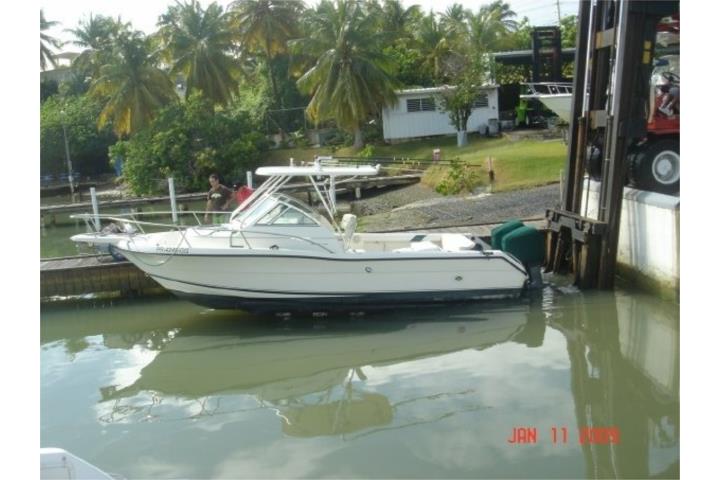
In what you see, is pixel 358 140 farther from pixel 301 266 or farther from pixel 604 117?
pixel 301 266

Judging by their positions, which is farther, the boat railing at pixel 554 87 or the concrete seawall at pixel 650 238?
the boat railing at pixel 554 87

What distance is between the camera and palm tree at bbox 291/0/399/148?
28203mm

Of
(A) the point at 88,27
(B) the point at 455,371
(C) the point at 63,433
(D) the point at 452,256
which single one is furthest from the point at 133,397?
(A) the point at 88,27

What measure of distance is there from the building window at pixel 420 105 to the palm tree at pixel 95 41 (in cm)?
1483

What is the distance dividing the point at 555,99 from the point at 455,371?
10.5 m

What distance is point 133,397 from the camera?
793cm

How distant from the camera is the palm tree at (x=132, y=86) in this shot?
106ft

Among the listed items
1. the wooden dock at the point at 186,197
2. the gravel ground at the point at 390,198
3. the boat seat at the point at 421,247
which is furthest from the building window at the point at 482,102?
the boat seat at the point at 421,247

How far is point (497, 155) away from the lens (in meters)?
23.0

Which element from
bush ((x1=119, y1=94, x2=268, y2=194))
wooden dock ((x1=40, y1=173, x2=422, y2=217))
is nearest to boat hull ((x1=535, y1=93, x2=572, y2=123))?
wooden dock ((x1=40, y1=173, x2=422, y2=217))

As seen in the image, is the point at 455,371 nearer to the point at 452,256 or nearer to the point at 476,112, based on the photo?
the point at 452,256

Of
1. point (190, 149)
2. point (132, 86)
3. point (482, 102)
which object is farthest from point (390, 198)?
point (132, 86)

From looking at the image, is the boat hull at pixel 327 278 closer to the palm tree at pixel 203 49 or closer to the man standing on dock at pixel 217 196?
the man standing on dock at pixel 217 196

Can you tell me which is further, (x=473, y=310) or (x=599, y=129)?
(x=599, y=129)
